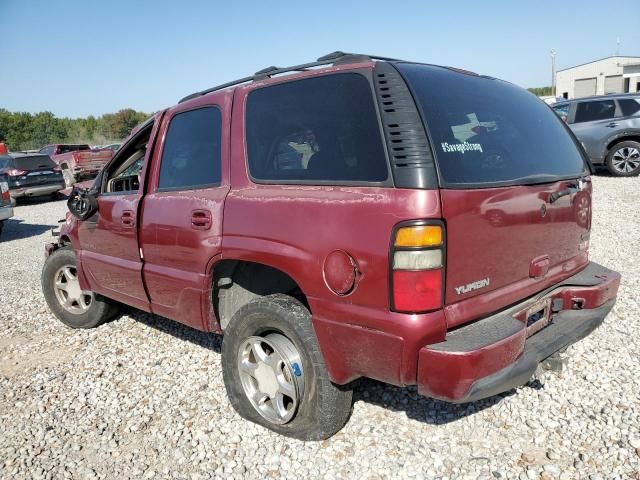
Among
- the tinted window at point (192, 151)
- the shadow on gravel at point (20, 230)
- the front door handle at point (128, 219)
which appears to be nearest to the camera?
the tinted window at point (192, 151)

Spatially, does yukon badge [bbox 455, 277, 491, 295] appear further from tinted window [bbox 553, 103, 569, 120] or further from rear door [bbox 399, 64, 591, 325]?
tinted window [bbox 553, 103, 569, 120]

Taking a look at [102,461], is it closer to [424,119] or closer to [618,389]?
[424,119]

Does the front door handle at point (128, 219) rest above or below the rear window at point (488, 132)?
below

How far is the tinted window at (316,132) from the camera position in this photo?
2.30m

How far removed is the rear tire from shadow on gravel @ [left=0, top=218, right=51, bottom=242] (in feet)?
43.8

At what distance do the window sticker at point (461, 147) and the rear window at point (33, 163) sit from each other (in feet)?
51.5

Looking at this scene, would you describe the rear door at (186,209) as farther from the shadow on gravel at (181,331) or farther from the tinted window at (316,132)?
the shadow on gravel at (181,331)

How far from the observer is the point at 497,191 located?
2318 mm

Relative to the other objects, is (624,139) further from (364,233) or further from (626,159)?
(364,233)

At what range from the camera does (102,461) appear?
2.70m

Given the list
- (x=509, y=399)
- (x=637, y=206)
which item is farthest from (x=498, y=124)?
(x=637, y=206)

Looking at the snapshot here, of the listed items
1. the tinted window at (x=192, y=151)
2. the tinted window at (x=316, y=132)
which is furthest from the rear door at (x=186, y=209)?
the tinted window at (x=316, y=132)

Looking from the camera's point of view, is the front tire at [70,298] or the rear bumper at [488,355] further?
the front tire at [70,298]

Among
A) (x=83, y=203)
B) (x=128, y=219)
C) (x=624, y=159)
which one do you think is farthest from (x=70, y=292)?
(x=624, y=159)
